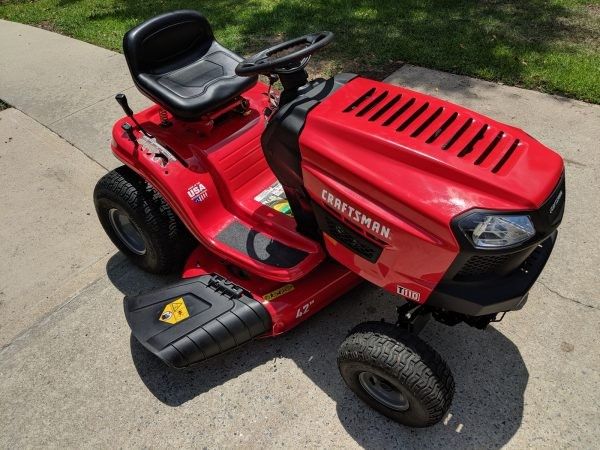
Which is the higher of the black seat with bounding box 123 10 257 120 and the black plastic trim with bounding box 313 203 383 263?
the black seat with bounding box 123 10 257 120

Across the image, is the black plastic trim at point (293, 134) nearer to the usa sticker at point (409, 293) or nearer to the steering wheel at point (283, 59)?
the steering wheel at point (283, 59)

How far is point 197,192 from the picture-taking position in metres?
2.62

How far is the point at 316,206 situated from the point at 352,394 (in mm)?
896

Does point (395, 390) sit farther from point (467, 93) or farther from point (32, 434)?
point (467, 93)

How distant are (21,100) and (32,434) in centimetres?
386

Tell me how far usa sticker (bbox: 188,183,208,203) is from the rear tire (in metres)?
0.24

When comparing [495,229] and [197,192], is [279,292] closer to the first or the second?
[197,192]

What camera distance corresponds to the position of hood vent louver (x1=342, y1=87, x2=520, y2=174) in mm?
1841

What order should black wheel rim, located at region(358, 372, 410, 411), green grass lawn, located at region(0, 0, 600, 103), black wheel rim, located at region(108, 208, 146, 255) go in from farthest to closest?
green grass lawn, located at region(0, 0, 600, 103), black wheel rim, located at region(108, 208, 146, 255), black wheel rim, located at region(358, 372, 410, 411)

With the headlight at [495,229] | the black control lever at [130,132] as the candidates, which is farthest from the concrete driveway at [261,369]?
the headlight at [495,229]

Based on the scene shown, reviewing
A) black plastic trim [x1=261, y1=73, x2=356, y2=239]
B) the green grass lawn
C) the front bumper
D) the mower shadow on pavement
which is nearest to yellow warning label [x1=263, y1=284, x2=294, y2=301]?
the mower shadow on pavement

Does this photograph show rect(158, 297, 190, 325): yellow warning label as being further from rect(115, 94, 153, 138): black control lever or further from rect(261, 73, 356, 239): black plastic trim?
rect(115, 94, 153, 138): black control lever

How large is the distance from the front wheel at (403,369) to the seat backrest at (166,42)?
1841 mm

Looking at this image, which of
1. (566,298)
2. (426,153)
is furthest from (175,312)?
(566,298)
